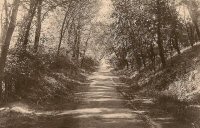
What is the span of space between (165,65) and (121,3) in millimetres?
14470

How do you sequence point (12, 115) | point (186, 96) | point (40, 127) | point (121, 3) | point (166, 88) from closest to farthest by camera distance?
point (40, 127) → point (12, 115) → point (186, 96) → point (166, 88) → point (121, 3)

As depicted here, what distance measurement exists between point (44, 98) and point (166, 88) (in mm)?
11095

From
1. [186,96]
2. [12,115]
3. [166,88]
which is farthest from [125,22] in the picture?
[12,115]

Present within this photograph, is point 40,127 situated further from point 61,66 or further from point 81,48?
point 81,48

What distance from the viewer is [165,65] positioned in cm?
3894

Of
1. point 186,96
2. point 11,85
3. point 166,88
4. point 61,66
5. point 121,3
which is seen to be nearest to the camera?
point 11,85

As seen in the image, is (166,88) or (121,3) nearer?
(166,88)

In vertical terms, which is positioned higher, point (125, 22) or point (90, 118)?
point (125, 22)

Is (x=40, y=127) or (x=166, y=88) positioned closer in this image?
(x=40, y=127)

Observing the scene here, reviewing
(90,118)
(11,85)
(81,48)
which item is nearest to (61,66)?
(11,85)

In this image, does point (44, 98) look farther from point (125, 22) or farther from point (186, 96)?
point (125, 22)

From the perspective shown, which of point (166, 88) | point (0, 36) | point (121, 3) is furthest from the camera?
point (121, 3)

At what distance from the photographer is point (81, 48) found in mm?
79438

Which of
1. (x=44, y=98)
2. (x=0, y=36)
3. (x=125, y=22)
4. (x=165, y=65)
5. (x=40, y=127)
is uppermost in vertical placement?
(x=125, y=22)
